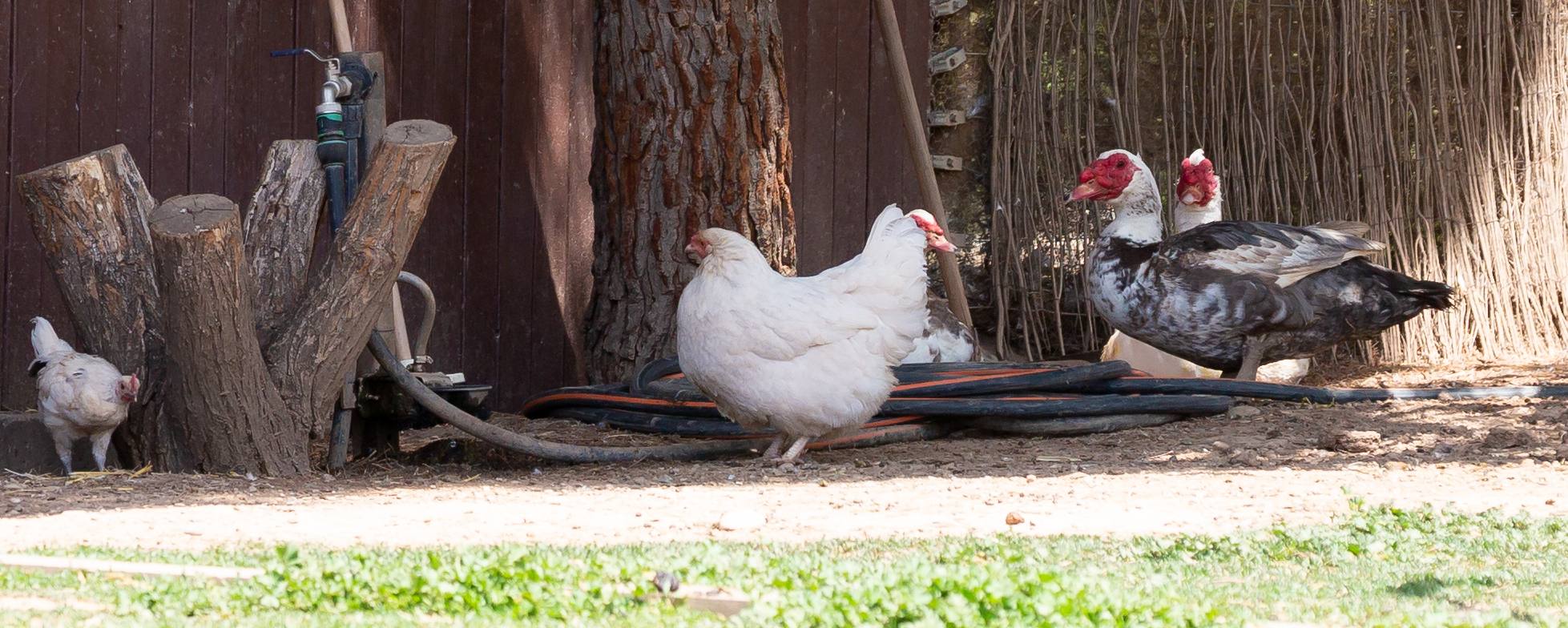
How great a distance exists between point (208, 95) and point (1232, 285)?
470cm

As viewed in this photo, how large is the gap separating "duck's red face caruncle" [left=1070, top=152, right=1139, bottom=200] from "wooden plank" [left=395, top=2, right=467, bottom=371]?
10.1 ft

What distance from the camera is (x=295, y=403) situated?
17.6 feet

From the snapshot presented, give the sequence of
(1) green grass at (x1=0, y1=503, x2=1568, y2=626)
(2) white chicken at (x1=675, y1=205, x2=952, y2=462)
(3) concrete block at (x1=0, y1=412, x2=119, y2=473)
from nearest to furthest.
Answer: (1) green grass at (x1=0, y1=503, x2=1568, y2=626) → (2) white chicken at (x1=675, y1=205, x2=952, y2=462) → (3) concrete block at (x1=0, y1=412, x2=119, y2=473)

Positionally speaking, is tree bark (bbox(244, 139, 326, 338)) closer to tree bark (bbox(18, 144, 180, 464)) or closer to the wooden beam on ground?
tree bark (bbox(18, 144, 180, 464))

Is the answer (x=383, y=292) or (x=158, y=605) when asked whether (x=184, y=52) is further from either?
(x=158, y=605)

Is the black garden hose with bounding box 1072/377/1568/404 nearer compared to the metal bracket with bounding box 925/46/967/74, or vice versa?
the black garden hose with bounding box 1072/377/1568/404

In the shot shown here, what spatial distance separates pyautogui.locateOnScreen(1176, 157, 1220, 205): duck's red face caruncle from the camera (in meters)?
7.81

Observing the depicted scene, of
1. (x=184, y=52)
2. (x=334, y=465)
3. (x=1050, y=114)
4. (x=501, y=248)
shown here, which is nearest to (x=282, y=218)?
(x=334, y=465)

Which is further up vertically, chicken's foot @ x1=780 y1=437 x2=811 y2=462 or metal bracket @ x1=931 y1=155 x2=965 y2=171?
metal bracket @ x1=931 y1=155 x2=965 y2=171

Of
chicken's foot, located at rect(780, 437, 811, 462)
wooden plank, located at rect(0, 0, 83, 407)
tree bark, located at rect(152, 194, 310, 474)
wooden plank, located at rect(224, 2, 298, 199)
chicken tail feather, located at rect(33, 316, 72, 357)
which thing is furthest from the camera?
wooden plank, located at rect(224, 2, 298, 199)

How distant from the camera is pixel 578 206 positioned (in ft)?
26.9

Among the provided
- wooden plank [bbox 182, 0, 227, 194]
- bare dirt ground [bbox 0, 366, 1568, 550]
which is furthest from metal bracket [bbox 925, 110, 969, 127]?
wooden plank [bbox 182, 0, 227, 194]

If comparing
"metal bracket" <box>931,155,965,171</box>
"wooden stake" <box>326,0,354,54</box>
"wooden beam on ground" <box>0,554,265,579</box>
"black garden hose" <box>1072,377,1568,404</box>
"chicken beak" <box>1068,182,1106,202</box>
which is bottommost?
"black garden hose" <box>1072,377,1568,404</box>

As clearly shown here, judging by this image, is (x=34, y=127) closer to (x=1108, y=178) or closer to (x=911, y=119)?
(x=911, y=119)
